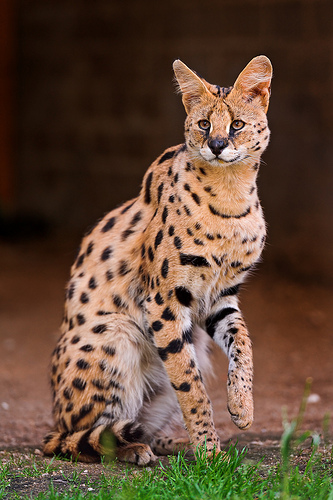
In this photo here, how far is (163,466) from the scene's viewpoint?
3.38 meters

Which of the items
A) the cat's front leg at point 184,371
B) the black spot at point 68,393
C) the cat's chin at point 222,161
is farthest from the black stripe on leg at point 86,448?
the cat's chin at point 222,161

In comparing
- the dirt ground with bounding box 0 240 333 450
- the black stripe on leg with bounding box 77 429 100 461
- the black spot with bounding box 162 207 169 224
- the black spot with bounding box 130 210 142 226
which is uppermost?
the black spot with bounding box 162 207 169 224

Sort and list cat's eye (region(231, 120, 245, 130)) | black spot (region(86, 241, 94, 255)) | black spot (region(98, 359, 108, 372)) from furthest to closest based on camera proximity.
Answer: black spot (region(86, 241, 94, 255)), black spot (region(98, 359, 108, 372)), cat's eye (region(231, 120, 245, 130))

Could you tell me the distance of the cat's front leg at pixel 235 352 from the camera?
336cm

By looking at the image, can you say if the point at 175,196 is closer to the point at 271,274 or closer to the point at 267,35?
the point at 271,274

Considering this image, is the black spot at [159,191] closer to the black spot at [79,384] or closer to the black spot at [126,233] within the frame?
the black spot at [126,233]

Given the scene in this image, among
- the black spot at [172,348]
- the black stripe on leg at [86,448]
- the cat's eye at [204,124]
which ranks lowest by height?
the black stripe on leg at [86,448]

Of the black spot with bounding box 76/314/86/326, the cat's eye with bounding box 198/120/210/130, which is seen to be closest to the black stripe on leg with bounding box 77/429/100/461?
the black spot with bounding box 76/314/86/326

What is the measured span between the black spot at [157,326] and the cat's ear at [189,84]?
989 millimetres

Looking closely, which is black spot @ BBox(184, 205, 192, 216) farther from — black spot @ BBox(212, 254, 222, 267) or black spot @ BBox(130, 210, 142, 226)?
black spot @ BBox(130, 210, 142, 226)

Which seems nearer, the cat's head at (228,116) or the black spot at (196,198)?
the cat's head at (228,116)

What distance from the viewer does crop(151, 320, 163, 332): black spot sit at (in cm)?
344

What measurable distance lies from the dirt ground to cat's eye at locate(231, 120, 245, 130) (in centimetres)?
169

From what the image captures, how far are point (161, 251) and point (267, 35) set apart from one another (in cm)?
648
